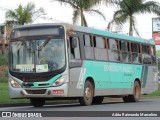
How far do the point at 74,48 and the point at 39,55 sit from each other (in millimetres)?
1465

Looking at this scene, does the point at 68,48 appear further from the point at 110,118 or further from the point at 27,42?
the point at 110,118

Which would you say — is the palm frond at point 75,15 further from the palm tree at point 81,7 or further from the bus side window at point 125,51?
the bus side window at point 125,51

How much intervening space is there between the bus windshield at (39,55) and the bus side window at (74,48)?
1.59 feet

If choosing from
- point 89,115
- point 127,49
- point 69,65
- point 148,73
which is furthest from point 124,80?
point 89,115

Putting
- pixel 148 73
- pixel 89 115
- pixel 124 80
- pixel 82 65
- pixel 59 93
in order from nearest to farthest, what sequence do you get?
pixel 89 115, pixel 59 93, pixel 82 65, pixel 124 80, pixel 148 73

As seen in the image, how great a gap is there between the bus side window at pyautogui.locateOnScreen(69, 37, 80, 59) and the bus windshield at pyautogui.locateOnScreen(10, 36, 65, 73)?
49 cm

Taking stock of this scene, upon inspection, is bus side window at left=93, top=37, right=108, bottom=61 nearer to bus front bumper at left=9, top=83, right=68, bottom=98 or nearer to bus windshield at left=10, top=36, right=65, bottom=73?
bus windshield at left=10, top=36, right=65, bottom=73

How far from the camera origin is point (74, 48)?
2109cm

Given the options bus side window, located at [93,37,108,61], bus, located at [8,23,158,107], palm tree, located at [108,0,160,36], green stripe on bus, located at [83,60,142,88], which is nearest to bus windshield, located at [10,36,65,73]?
bus, located at [8,23,158,107]

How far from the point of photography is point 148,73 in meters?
29.3

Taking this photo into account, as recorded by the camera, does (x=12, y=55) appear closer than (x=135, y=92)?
Yes

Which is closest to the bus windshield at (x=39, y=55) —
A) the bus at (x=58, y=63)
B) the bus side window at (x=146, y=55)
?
the bus at (x=58, y=63)

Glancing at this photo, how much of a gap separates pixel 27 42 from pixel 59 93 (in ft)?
7.85

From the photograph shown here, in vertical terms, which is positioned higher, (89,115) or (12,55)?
(12,55)
